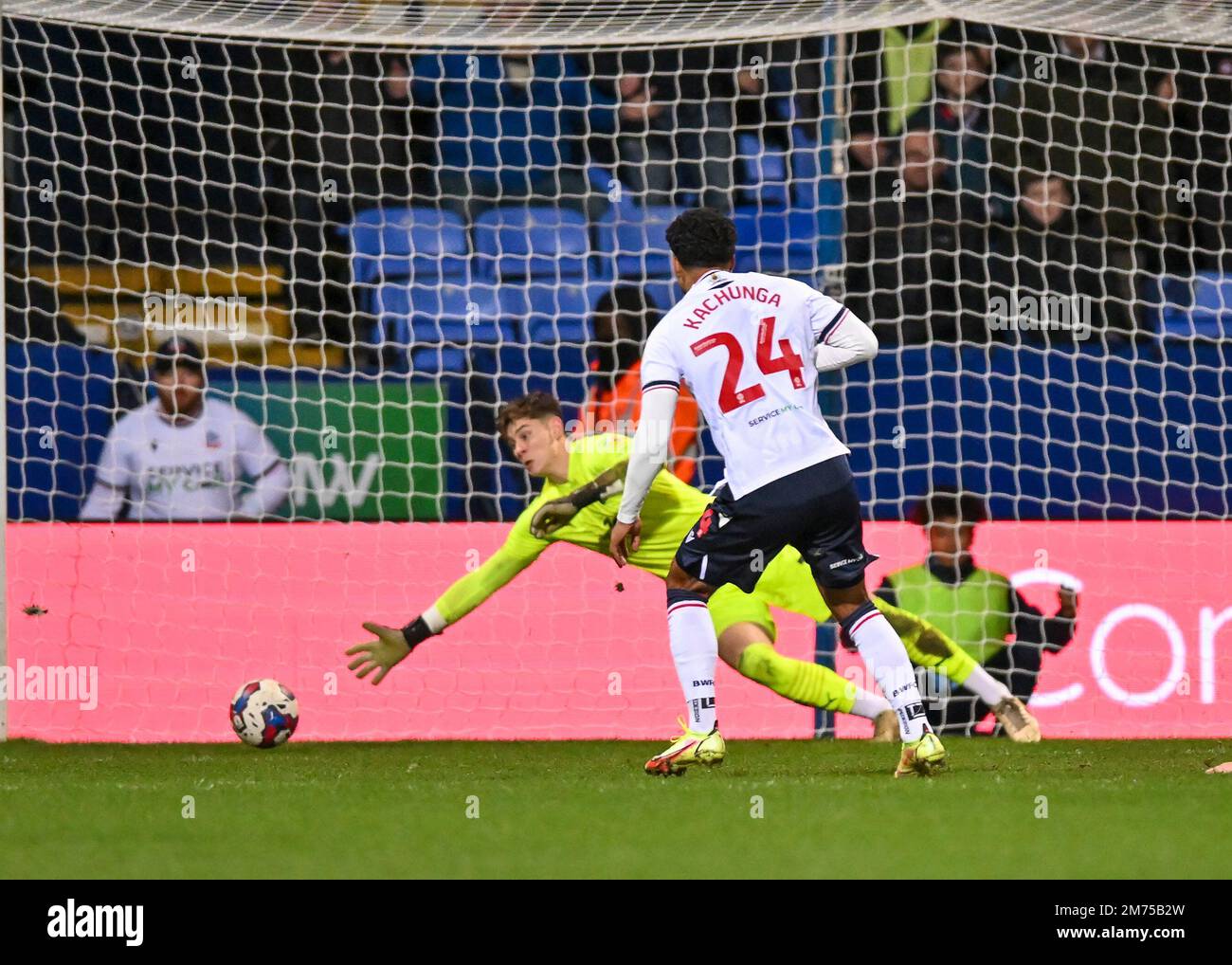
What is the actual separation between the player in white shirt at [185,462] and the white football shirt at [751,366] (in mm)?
3483

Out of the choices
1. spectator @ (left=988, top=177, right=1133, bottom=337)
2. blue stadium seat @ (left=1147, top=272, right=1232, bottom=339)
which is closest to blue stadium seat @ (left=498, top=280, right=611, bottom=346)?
spectator @ (left=988, top=177, right=1133, bottom=337)

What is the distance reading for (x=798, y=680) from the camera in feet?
22.0

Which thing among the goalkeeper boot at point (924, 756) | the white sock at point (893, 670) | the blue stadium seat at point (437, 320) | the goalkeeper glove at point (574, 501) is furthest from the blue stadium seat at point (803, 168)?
the goalkeeper boot at point (924, 756)

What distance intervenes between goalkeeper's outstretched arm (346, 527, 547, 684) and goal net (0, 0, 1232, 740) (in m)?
0.73

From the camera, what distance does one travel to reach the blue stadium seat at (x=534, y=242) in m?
9.65

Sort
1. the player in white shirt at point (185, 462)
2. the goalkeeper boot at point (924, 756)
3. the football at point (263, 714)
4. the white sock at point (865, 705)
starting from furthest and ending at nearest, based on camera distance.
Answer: the player in white shirt at point (185, 462) → the white sock at point (865, 705) → the football at point (263, 714) → the goalkeeper boot at point (924, 756)

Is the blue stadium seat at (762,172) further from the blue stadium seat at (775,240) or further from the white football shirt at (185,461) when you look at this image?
the white football shirt at (185,461)

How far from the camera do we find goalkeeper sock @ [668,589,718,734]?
220 inches

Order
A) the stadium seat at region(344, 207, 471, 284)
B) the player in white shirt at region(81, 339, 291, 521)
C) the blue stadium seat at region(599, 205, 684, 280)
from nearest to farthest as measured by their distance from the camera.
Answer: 1. the player in white shirt at region(81, 339, 291, 521)
2. the blue stadium seat at region(599, 205, 684, 280)
3. the stadium seat at region(344, 207, 471, 284)

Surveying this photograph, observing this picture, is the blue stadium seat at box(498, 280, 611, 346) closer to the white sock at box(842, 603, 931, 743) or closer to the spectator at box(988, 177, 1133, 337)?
the spectator at box(988, 177, 1133, 337)

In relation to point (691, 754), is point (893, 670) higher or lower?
higher

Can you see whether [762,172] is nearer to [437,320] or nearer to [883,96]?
[883,96]

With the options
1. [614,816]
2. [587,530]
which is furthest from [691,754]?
[587,530]

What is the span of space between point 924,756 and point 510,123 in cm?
567
